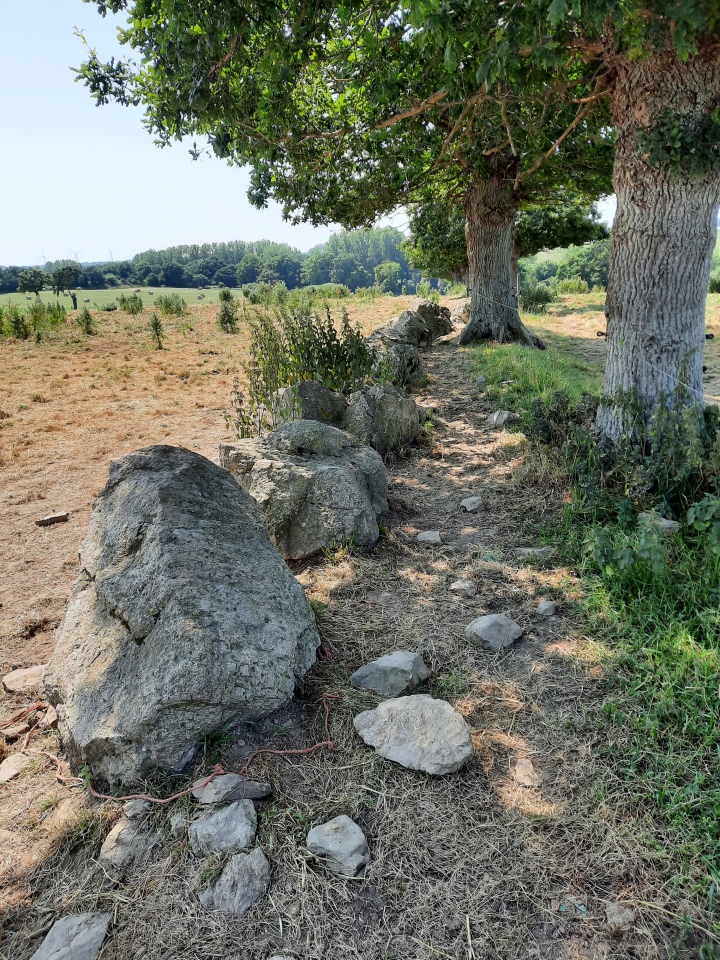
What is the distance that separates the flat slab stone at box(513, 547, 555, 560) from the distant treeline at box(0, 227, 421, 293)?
4222 centimetres

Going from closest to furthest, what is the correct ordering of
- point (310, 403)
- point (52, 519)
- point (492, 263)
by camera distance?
point (52, 519) → point (310, 403) → point (492, 263)

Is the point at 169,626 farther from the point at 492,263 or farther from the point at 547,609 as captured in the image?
the point at 492,263

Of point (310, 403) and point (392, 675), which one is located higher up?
point (310, 403)

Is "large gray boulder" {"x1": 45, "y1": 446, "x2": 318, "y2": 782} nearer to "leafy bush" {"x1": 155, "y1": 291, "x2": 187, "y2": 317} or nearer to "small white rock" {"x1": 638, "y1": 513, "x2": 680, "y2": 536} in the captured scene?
"small white rock" {"x1": 638, "y1": 513, "x2": 680, "y2": 536}

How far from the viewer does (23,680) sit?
360 cm

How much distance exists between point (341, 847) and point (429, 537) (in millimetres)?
2849

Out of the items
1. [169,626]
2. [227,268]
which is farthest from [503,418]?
[227,268]

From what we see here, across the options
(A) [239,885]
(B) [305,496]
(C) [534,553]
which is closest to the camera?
(A) [239,885]

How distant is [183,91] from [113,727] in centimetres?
455

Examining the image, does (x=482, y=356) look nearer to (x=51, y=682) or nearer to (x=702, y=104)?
(x=702, y=104)

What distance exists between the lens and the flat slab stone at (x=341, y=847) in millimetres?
2316

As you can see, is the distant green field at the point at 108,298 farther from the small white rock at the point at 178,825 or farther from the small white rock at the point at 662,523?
the small white rock at the point at 178,825

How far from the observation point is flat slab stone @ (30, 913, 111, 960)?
6.84 feet

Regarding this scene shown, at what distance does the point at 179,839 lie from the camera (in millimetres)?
2438
